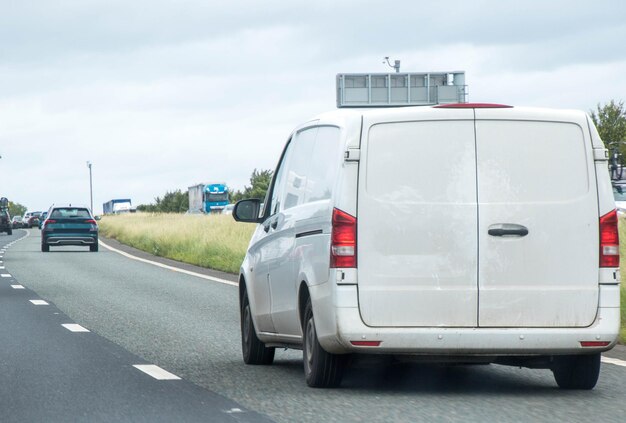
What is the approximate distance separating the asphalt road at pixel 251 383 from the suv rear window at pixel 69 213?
81.9 ft

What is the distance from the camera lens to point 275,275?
9.83 m

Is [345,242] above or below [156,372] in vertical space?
above

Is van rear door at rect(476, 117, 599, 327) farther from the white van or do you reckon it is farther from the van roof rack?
the van roof rack

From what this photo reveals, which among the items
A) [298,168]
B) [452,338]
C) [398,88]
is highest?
[398,88]

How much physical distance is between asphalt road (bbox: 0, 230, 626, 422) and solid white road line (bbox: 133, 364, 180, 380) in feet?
0.29

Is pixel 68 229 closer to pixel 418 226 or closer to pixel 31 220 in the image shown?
pixel 418 226

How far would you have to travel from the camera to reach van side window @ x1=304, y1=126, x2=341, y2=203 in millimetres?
8633

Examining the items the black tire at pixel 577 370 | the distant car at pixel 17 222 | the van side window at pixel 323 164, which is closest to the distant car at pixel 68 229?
the van side window at pixel 323 164

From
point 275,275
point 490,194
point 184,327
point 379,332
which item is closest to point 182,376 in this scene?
point 275,275

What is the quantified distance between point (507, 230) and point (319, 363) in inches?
57.7

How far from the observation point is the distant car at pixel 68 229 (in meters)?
40.1

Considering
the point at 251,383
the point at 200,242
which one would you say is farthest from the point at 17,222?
the point at 251,383

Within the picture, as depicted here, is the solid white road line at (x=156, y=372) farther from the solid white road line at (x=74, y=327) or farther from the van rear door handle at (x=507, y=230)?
the solid white road line at (x=74, y=327)

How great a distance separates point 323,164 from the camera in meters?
8.98
